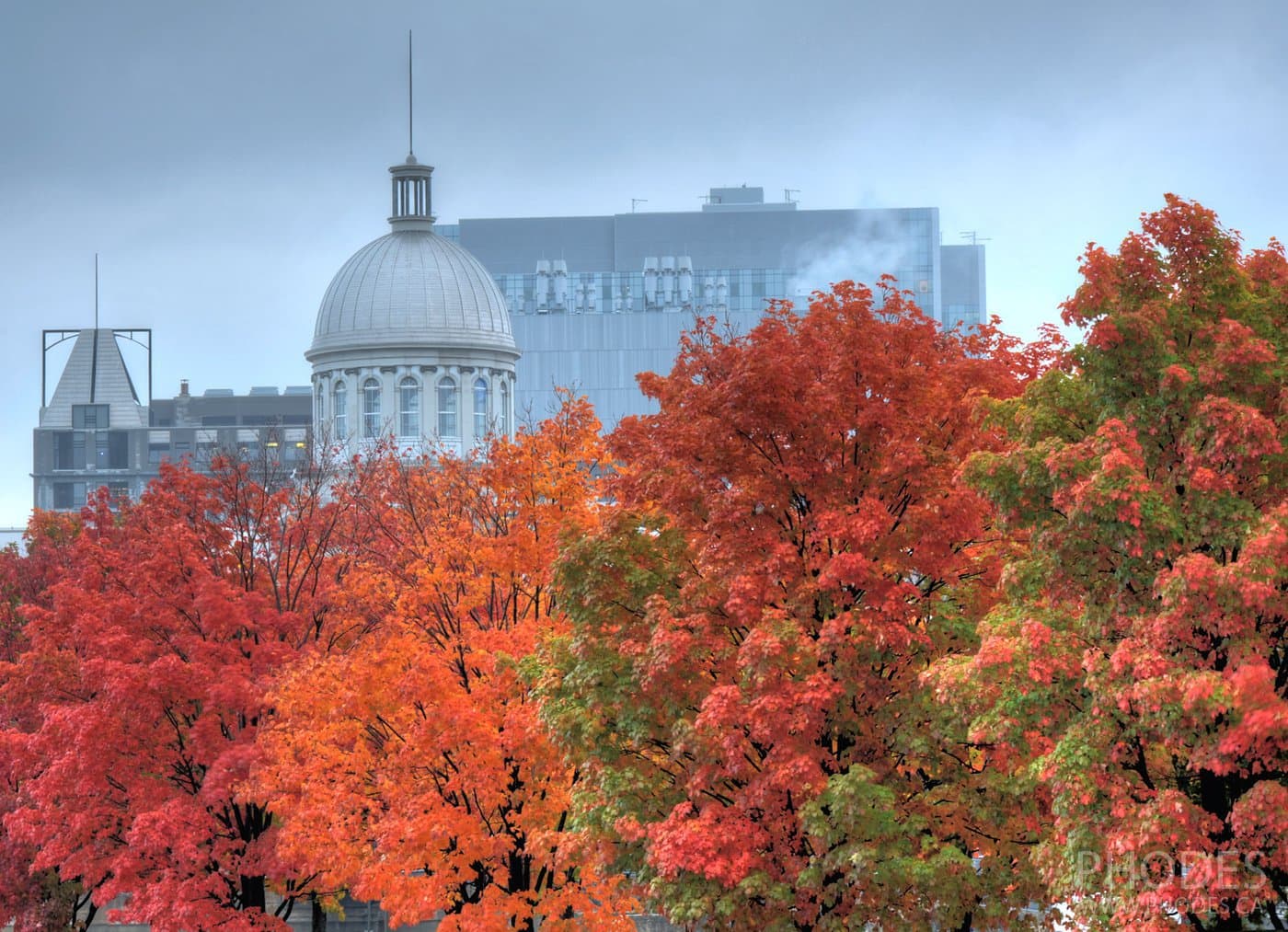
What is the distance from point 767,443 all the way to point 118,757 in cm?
1720

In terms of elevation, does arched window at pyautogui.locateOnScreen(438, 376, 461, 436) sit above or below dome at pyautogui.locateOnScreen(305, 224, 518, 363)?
below

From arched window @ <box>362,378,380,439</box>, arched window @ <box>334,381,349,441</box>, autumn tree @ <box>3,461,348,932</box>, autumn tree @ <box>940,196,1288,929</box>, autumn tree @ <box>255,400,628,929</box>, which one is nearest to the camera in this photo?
autumn tree @ <box>940,196,1288,929</box>

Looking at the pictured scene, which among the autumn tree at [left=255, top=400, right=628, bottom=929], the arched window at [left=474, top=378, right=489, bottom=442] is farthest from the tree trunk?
the arched window at [left=474, top=378, right=489, bottom=442]

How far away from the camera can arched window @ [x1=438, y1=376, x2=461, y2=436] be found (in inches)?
5330

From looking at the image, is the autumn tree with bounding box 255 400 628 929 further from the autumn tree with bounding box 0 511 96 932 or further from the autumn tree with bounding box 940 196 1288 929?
the autumn tree with bounding box 940 196 1288 929

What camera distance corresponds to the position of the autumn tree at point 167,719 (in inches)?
1475

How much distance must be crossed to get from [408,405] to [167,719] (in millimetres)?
98756

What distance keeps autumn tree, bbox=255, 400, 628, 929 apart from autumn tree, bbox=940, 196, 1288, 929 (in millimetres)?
9105

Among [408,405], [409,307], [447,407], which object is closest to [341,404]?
[408,405]

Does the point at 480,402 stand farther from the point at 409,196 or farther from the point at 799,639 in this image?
the point at 799,639

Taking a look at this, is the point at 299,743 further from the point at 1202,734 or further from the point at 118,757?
the point at 1202,734

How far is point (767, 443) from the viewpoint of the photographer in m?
27.8

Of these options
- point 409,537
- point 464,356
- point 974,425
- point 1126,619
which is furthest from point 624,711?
point 464,356

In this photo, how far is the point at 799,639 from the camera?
25766mm
